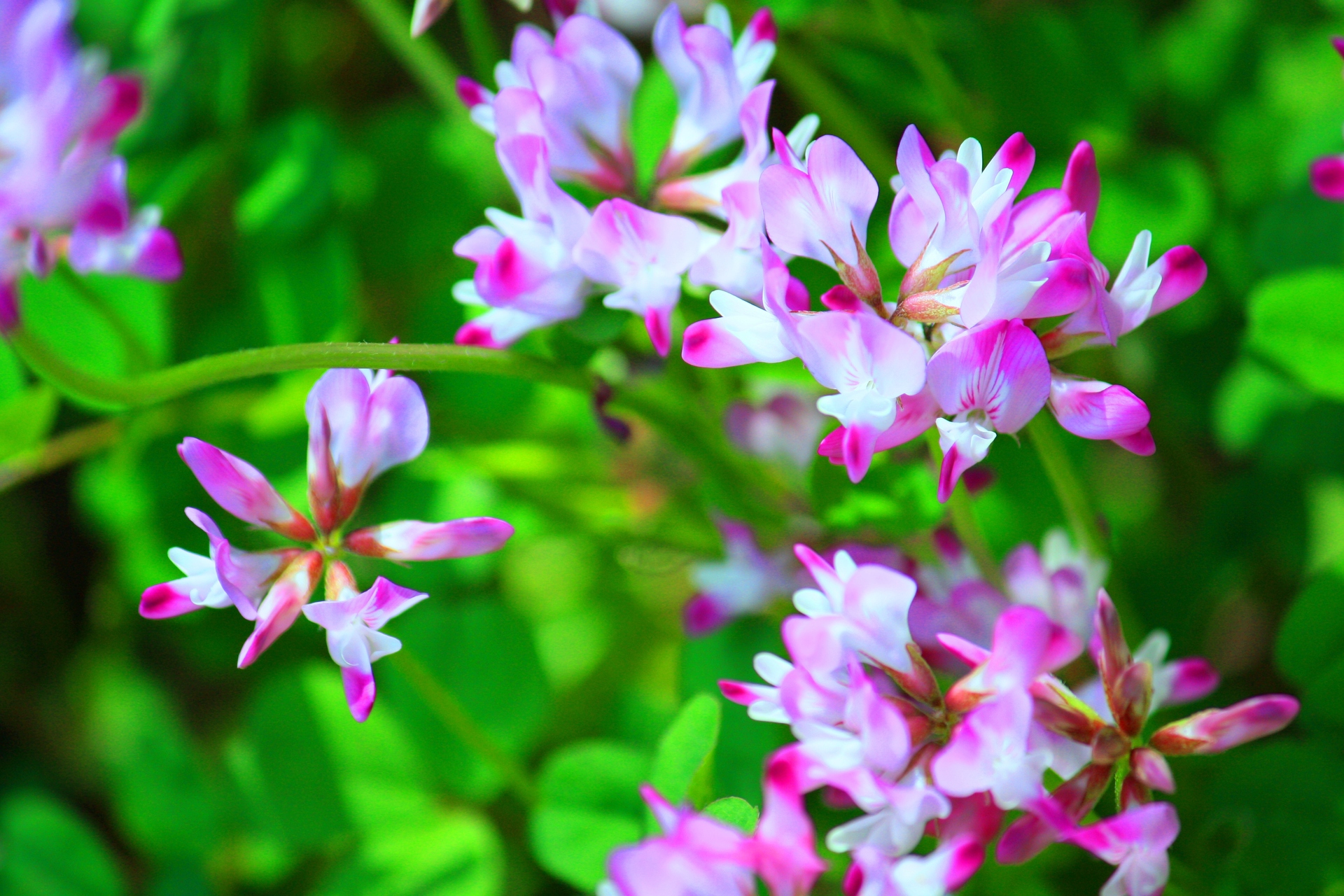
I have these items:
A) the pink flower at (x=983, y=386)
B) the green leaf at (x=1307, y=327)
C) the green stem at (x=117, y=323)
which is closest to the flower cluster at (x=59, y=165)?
the green stem at (x=117, y=323)

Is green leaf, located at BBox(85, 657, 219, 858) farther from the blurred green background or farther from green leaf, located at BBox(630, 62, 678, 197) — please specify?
green leaf, located at BBox(630, 62, 678, 197)

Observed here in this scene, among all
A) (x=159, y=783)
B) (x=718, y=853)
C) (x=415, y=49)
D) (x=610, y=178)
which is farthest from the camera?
(x=159, y=783)

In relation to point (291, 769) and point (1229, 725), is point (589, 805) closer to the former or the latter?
point (291, 769)

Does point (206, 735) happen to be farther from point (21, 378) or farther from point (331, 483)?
point (331, 483)

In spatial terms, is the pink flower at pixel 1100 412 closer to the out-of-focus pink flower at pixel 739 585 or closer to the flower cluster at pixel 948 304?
the flower cluster at pixel 948 304

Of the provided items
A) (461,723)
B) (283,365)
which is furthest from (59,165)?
(461,723)

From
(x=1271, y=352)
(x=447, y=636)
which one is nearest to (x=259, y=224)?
(x=447, y=636)
